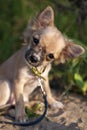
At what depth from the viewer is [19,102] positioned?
4.60m

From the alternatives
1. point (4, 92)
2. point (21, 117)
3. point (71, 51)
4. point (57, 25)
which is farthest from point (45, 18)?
point (57, 25)

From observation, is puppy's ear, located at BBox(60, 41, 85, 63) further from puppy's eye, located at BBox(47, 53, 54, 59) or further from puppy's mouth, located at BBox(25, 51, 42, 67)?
puppy's mouth, located at BBox(25, 51, 42, 67)

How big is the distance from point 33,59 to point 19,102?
51cm

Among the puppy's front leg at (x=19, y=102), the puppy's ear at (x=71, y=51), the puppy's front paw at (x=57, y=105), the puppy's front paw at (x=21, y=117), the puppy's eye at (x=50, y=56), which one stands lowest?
the puppy's front paw at (x=57, y=105)

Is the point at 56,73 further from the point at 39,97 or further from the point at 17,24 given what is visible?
the point at 17,24

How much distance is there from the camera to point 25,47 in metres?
4.74

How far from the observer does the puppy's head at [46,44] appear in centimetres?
445

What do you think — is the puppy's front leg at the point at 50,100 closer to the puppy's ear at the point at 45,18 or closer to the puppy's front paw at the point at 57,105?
the puppy's front paw at the point at 57,105

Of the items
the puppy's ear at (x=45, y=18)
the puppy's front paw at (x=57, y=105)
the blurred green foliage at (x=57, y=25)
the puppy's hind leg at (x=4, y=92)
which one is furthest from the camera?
the blurred green foliage at (x=57, y=25)

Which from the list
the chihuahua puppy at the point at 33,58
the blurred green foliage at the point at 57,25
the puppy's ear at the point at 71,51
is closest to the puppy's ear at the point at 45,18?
the chihuahua puppy at the point at 33,58

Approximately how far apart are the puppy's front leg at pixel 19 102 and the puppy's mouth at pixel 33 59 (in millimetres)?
287

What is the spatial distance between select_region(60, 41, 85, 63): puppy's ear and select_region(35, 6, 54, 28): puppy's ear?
0.97 ft

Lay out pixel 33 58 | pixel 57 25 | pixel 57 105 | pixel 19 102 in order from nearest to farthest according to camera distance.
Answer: pixel 33 58, pixel 19 102, pixel 57 105, pixel 57 25

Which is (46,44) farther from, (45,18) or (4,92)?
(4,92)
